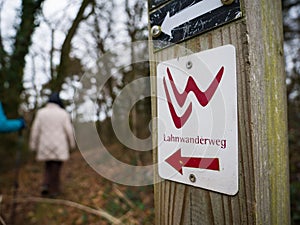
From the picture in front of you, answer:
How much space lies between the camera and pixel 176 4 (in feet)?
2.34

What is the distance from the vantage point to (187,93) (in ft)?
2.30

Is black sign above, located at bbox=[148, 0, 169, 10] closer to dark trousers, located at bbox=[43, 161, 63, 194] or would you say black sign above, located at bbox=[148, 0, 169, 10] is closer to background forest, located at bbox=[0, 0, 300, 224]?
background forest, located at bbox=[0, 0, 300, 224]

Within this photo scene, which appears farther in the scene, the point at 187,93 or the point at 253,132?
the point at 187,93

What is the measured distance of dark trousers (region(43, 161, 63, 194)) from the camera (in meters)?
4.18

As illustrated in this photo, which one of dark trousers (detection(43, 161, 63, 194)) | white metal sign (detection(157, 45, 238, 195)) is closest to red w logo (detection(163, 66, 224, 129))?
white metal sign (detection(157, 45, 238, 195))

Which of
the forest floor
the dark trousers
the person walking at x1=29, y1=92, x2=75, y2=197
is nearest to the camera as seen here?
the forest floor

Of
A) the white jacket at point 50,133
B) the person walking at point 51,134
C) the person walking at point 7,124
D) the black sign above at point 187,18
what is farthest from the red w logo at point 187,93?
the white jacket at point 50,133

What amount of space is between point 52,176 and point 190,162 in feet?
13.1

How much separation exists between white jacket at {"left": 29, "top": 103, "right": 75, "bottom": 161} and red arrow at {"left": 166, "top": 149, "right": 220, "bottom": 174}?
355cm

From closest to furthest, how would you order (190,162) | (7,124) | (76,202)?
(190,162), (7,124), (76,202)

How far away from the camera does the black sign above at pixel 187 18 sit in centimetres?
62

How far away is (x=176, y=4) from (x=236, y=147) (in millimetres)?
423

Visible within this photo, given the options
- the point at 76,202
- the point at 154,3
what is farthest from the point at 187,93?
the point at 76,202

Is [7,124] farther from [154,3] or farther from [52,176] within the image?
[154,3]
